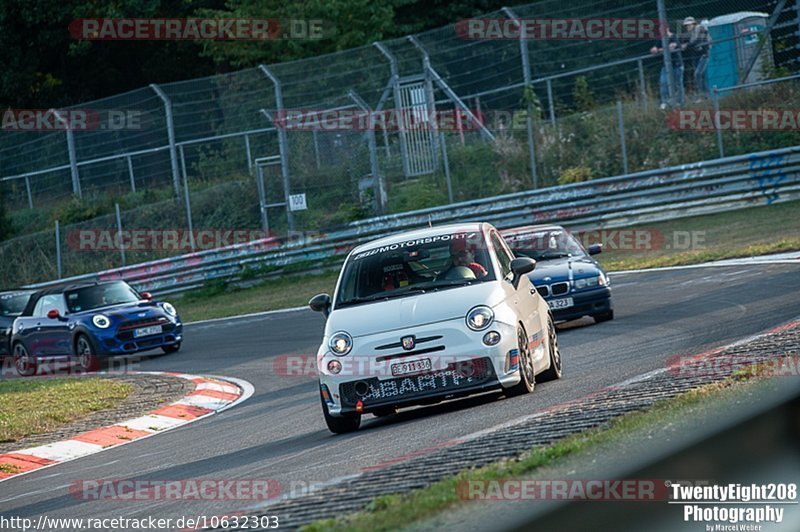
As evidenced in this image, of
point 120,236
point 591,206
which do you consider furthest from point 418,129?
point 120,236

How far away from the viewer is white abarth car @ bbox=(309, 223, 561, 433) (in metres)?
9.30

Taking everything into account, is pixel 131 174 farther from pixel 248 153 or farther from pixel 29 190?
pixel 29 190

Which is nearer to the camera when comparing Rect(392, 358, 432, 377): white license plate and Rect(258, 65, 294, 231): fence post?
Rect(392, 358, 432, 377): white license plate

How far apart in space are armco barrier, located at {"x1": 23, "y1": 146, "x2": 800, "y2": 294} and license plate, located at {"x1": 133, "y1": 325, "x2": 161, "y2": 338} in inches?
231

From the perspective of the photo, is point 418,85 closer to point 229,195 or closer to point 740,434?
point 229,195

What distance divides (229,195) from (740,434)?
29.4 m

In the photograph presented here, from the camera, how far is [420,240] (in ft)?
34.5

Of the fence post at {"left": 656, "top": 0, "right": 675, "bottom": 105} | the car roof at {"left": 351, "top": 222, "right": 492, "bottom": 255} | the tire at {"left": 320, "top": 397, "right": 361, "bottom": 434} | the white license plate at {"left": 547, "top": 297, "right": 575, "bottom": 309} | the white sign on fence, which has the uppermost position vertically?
the fence post at {"left": 656, "top": 0, "right": 675, "bottom": 105}

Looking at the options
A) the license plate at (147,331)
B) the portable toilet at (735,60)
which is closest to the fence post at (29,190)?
the license plate at (147,331)

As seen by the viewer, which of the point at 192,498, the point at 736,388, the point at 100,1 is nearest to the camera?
the point at 736,388

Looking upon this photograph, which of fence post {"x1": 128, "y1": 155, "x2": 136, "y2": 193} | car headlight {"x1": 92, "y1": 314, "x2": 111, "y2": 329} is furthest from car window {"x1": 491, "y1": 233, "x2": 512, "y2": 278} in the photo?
fence post {"x1": 128, "y1": 155, "x2": 136, "y2": 193}

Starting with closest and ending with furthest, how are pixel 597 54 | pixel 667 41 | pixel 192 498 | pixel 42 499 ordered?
pixel 192 498 → pixel 42 499 → pixel 667 41 → pixel 597 54

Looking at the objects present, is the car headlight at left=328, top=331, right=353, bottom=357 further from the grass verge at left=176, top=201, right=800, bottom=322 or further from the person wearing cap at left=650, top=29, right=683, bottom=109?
the person wearing cap at left=650, top=29, right=683, bottom=109

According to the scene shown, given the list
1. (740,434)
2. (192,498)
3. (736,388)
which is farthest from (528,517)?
(192,498)
